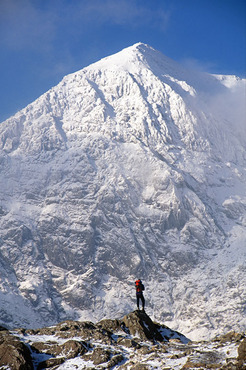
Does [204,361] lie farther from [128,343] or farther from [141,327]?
[141,327]

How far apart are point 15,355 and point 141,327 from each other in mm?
15996

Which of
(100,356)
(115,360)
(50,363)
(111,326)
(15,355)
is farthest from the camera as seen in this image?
(111,326)

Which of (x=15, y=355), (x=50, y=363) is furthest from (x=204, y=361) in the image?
(x=15, y=355)

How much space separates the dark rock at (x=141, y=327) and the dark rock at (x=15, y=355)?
44.8ft

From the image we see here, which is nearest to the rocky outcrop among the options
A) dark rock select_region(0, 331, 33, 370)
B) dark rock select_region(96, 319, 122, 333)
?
dark rock select_region(0, 331, 33, 370)

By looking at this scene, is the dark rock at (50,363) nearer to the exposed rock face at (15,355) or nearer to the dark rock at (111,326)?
the exposed rock face at (15,355)

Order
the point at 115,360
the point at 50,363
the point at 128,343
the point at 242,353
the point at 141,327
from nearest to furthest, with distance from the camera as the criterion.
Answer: the point at 242,353
the point at 50,363
the point at 115,360
the point at 128,343
the point at 141,327

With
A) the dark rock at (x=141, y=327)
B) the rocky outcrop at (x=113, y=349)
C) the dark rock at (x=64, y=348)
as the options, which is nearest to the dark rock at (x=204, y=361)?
the rocky outcrop at (x=113, y=349)

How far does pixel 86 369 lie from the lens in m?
39.0

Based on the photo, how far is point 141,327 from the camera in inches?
1972

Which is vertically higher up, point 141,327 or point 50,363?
point 141,327

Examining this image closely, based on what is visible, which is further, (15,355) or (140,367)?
(15,355)

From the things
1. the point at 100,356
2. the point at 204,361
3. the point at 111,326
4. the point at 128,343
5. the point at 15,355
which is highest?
the point at 111,326

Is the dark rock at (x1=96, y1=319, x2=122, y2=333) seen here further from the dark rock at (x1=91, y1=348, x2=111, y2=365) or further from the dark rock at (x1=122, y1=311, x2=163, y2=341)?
the dark rock at (x1=91, y1=348, x2=111, y2=365)
